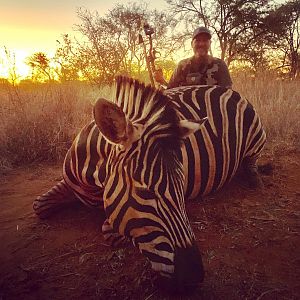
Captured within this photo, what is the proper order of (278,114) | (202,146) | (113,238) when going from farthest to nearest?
(278,114) < (202,146) < (113,238)

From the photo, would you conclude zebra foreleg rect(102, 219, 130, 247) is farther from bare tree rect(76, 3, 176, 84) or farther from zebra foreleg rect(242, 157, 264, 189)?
bare tree rect(76, 3, 176, 84)

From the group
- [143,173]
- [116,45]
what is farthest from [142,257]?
[116,45]

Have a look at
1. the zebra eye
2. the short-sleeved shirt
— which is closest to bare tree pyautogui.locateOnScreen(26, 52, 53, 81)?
the short-sleeved shirt

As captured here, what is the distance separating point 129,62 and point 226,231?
48.3 feet

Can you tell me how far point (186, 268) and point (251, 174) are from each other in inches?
81.3

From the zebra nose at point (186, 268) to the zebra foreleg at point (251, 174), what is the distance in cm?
198

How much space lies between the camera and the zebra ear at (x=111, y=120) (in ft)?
5.05

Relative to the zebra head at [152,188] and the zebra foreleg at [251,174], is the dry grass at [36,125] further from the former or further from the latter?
the zebra head at [152,188]

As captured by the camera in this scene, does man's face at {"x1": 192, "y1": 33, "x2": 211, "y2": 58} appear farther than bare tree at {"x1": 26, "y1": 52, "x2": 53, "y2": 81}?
No

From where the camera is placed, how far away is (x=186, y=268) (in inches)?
55.3

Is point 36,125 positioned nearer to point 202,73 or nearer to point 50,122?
point 50,122

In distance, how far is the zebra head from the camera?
4.70 feet

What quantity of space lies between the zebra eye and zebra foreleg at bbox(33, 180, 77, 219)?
1.24m

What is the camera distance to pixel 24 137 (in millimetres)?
4609
